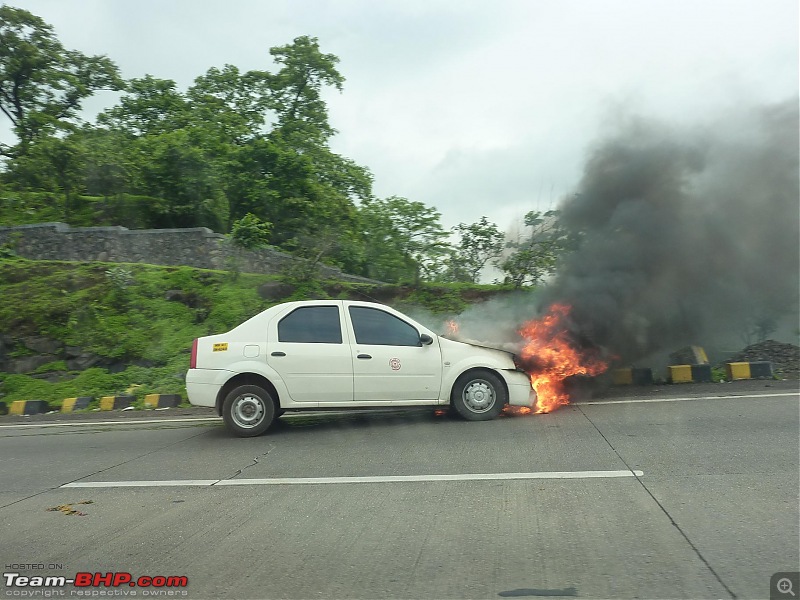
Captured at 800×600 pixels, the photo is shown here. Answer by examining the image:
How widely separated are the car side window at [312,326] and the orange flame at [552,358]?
8.63 ft

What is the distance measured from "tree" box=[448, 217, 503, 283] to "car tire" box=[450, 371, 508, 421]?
8.54 meters

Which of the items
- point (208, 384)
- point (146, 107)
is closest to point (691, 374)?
point (208, 384)

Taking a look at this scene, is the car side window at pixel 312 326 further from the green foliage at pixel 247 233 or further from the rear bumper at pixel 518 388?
the green foliage at pixel 247 233

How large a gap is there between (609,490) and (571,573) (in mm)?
1741

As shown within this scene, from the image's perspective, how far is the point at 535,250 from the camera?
599 inches

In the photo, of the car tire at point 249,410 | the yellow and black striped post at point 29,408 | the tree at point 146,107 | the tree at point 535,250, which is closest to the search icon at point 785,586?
the car tire at point 249,410

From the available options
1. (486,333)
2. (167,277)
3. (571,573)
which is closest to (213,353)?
(486,333)

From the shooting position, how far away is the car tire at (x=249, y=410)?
8.61m

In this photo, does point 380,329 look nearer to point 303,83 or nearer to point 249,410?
point 249,410

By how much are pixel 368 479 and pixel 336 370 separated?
2493 mm

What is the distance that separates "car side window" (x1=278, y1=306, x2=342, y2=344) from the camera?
28.8ft

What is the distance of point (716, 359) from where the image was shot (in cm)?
1262

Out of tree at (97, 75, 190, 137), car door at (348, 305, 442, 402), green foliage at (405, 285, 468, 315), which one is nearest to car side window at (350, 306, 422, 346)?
car door at (348, 305, 442, 402)

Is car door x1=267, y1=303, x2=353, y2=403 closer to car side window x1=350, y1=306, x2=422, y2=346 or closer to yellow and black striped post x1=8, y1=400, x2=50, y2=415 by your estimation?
car side window x1=350, y1=306, x2=422, y2=346
